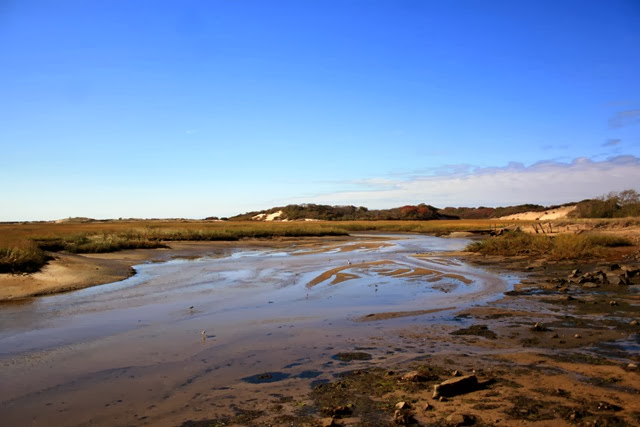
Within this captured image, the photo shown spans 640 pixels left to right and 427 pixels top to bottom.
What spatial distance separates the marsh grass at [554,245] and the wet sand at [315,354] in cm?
606

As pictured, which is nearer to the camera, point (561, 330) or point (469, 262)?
point (561, 330)

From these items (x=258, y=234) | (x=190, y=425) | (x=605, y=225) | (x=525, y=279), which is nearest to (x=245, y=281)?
(x=525, y=279)

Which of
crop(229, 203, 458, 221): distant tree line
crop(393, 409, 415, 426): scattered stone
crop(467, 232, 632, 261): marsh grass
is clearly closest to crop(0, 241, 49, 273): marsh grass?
crop(393, 409, 415, 426): scattered stone

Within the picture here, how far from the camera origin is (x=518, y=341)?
7301mm

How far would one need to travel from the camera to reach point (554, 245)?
66.8 ft

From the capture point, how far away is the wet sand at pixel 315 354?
4812mm

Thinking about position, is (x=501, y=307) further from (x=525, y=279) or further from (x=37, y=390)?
(x=37, y=390)

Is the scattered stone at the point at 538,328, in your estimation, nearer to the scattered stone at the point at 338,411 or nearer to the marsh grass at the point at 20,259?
the scattered stone at the point at 338,411

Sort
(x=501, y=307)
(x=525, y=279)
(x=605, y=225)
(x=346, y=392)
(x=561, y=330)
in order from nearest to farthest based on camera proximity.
Answer: (x=346, y=392) < (x=561, y=330) < (x=501, y=307) < (x=525, y=279) < (x=605, y=225)

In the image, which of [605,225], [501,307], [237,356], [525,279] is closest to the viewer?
[237,356]

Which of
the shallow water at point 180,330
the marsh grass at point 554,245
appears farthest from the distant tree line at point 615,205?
the shallow water at point 180,330

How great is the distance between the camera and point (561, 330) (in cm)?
794

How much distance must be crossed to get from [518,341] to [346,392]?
3.46 meters

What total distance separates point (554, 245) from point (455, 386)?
1764 cm
